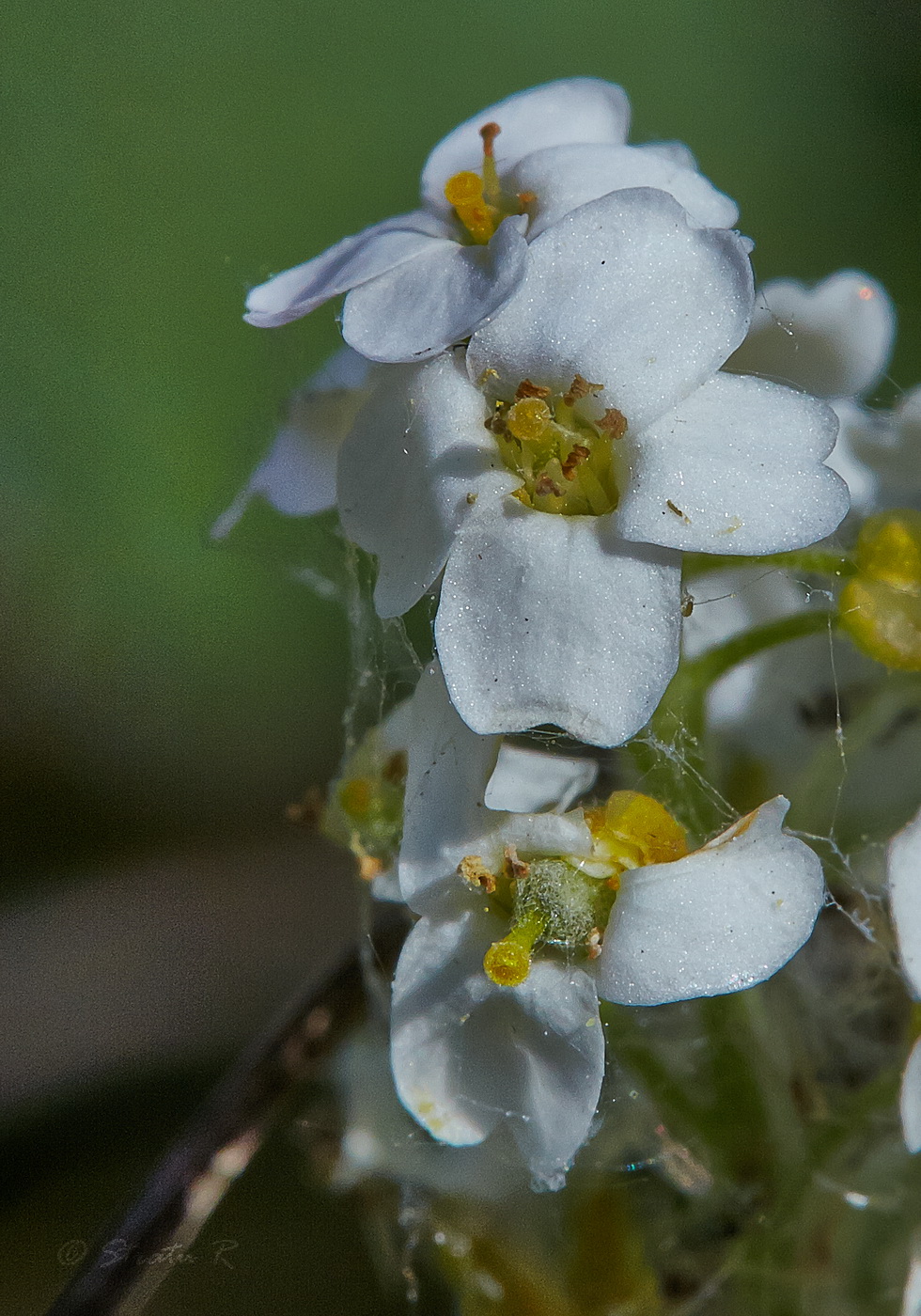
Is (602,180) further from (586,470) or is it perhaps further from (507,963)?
(507,963)

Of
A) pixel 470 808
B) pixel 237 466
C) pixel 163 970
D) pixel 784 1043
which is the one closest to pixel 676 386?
pixel 470 808

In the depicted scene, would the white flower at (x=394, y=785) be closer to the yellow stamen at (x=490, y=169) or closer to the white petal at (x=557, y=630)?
the white petal at (x=557, y=630)

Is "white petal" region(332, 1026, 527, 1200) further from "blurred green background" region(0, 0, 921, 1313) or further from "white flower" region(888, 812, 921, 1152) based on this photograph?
"blurred green background" region(0, 0, 921, 1313)

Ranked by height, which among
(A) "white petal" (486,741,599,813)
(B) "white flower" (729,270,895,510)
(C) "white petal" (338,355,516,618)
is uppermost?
(C) "white petal" (338,355,516,618)

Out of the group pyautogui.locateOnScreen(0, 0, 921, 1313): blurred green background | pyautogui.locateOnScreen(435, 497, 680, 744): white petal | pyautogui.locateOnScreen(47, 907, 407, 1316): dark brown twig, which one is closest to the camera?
pyautogui.locateOnScreen(435, 497, 680, 744): white petal

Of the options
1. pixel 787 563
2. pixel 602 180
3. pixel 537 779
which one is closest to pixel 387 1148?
pixel 537 779

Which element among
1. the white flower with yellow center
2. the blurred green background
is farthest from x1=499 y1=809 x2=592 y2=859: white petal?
the blurred green background

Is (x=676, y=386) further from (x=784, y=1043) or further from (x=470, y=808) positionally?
(x=784, y=1043)

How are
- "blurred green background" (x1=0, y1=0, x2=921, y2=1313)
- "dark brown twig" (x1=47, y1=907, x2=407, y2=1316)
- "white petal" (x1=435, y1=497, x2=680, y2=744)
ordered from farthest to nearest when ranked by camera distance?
1. "blurred green background" (x1=0, y1=0, x2=921, y2=1313)
2. "dark brown twig" (x1=47, y1=907, x2=407, y2=1316)
3. "white petal" (x1=435, y1=497, x2=680, y2=744)
